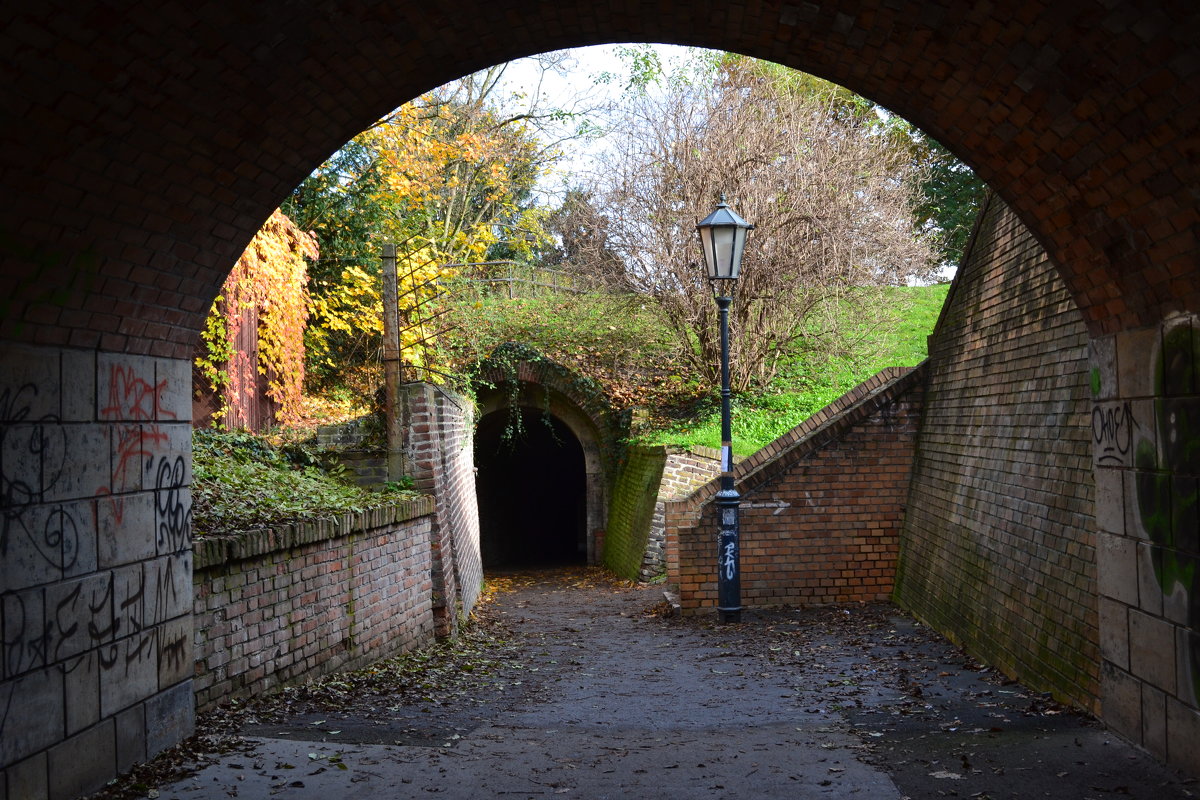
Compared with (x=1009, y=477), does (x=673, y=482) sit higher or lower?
lower

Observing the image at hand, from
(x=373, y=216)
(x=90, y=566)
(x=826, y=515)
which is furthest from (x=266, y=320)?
(x=90, y=566)

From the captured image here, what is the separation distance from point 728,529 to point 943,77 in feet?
21.7

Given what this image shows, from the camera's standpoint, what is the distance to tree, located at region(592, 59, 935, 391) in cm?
1861

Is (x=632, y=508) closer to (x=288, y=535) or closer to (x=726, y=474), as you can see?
(x=726, y=474)

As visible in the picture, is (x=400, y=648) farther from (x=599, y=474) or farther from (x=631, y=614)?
(x=599, y=474)

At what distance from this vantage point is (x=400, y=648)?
9711 millimetres

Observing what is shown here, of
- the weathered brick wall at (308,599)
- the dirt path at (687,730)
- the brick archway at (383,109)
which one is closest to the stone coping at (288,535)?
the weathered brick wall at (308,599)

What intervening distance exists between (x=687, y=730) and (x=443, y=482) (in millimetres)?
5703

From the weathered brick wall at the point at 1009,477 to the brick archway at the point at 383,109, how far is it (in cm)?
130

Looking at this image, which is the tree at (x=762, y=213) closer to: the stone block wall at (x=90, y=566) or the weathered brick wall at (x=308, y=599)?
the weathered brick wall at (x=308, y=599)

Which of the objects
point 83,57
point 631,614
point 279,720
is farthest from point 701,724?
point 631,614

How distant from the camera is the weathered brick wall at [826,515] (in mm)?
11570

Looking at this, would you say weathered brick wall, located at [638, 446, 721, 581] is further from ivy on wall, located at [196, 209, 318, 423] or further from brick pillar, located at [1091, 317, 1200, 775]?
brick pillar, located at [1091, 317, 1200, 775]

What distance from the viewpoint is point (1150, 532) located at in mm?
5398
